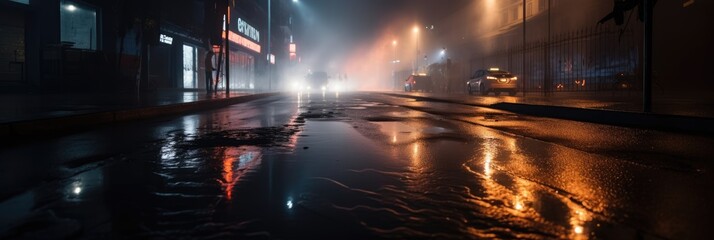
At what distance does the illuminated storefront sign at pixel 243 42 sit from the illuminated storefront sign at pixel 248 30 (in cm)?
69

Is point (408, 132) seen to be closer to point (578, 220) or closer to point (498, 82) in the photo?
point (578, 220)

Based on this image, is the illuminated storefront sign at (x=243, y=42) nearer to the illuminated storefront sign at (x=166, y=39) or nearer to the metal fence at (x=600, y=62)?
the illuminated storefront sign at (x=166, y=39)

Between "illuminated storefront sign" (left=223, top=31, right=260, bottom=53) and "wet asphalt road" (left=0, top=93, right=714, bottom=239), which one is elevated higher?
"illuminated storefront sign" (left=223, top=31, right=260, bottom=53)

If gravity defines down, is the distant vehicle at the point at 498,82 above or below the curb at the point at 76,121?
above

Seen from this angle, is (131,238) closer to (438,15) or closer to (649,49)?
(649,49)

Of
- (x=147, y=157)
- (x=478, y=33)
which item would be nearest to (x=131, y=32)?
(x=147, y=157)

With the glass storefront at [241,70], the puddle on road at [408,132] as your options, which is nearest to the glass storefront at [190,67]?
the glass storefront at [241,70]

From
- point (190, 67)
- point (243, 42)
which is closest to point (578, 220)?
point (190, 67)

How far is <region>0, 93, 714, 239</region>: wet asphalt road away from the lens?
122 inches

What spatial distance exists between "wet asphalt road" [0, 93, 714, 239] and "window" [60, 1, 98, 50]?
17.8 m

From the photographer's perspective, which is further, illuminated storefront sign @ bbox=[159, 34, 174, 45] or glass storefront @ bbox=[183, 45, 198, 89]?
glass storefront @ bbox=[183, 45, 198, 89]

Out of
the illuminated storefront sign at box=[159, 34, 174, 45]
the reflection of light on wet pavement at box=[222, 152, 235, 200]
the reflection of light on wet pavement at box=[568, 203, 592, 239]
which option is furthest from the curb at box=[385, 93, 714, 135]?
the illuminated storefront sign at box=[159, 34, 174, 45]

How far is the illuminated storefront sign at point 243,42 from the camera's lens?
47838mm

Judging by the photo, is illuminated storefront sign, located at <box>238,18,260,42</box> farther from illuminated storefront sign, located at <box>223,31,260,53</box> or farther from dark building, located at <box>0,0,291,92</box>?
dark building, located at <box>0,0,291,92</box>
